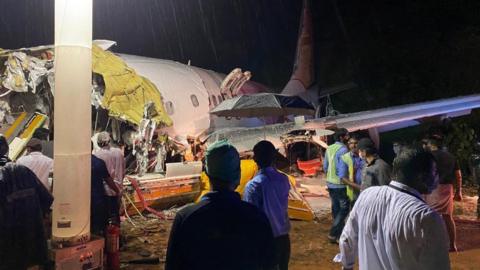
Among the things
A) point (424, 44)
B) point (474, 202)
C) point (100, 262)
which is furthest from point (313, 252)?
point (424, 44)

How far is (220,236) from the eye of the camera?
2.09 metres

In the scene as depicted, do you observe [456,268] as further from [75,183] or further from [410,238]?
[75,183]

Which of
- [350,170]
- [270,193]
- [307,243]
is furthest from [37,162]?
[350,170]

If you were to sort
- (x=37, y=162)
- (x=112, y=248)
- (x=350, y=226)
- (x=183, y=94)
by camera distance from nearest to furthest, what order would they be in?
(x=350, y=226) → (x=37, y=162) → (x=112, y=248) → (x=183, y=94)

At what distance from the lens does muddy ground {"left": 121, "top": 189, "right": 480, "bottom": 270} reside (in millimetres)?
6301

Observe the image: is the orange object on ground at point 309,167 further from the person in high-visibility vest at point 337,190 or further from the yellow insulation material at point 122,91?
the person in high-visibility vest at point 337,190

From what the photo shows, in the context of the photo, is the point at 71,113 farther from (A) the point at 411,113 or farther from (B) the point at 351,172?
(A) the point at 411,113

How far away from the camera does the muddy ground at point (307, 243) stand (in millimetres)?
6301

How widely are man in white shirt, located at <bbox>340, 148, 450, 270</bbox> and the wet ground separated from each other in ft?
11.4

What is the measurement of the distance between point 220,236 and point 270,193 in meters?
2.05

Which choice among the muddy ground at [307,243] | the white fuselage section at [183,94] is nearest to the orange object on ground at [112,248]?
the muddy ground at [307,243]

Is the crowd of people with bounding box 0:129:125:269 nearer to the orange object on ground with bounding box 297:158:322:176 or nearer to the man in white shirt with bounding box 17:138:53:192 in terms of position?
the man in white shirt with bounding box 17:138:53:192

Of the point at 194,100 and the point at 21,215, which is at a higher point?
the point at 194,100

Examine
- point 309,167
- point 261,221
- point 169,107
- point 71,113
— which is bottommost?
point 309,167
